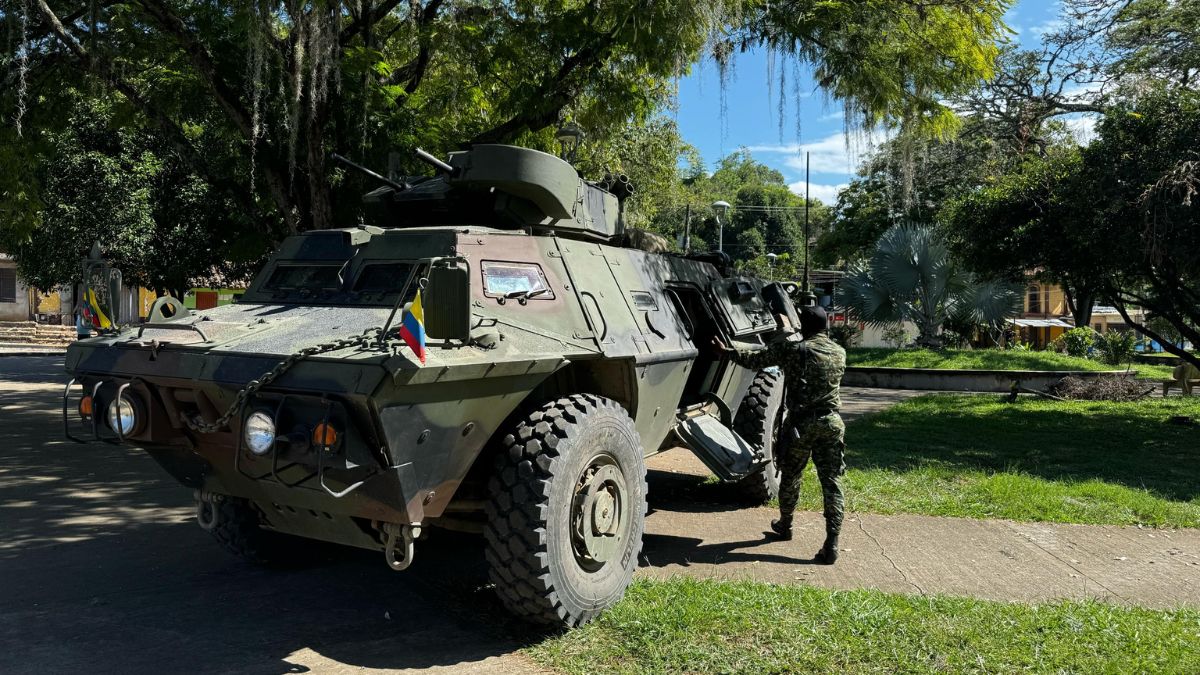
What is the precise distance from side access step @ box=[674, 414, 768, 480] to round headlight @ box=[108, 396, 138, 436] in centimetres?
332

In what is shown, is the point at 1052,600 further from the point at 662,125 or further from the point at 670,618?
the point at 662,125

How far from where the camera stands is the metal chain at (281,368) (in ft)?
12.5

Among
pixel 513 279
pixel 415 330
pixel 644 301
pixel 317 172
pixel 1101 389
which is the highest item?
pixel 317 172

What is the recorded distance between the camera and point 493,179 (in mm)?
5617

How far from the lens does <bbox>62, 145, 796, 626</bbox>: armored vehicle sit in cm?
378

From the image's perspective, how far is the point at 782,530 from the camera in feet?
20.3

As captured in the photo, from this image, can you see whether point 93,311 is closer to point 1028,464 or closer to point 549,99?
point 549,99

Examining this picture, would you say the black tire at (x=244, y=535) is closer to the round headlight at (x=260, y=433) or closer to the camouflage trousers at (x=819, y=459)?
the round headlight at (x=260, y=433)

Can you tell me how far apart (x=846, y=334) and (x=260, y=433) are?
68.8 ft

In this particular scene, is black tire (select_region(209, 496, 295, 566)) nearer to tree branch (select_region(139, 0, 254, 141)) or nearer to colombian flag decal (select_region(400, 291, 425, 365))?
colombian flag decal (select_region(400, 291, 425, 365))

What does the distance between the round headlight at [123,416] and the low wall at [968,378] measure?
15381 mm

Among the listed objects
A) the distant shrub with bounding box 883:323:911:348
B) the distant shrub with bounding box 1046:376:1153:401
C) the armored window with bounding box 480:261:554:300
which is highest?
the armored window with bounding box 480:261:554:300

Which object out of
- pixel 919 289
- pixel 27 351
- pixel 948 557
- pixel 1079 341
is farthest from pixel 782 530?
pixel 27 351

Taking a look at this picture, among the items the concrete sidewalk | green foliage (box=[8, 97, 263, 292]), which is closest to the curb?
green foliage (box=[8, 97, 263, 292])
